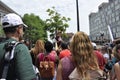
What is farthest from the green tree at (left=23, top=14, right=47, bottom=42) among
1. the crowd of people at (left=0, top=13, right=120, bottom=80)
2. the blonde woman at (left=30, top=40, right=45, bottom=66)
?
the crowd of people at (left=0, top=13, right=120, bottom=80)

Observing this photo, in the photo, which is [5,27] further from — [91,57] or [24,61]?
[91,57]

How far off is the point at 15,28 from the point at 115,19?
150393mm

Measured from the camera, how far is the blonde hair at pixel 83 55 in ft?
16.4

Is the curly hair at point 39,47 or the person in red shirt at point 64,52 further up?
the curly hair at point 39,47

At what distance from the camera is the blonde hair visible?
4995mm

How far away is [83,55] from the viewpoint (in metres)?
5.05

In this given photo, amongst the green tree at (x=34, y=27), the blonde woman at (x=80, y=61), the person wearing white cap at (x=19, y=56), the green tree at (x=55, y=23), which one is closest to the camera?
the person wearing white cap at (x=19, y=56)

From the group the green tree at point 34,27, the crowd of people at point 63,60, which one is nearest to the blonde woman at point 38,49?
the crowd of people at point 63,60

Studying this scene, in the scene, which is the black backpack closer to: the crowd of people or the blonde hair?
the crowd of people

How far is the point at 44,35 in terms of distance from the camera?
118 m

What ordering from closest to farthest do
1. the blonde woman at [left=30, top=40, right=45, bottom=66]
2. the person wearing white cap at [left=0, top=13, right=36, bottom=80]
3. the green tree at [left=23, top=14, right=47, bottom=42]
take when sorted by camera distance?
the person wearing white cap at [left=0, top=13, right=36, bottom=80], the blonde woman at [left=30, top=40, right=45, bottom=66], the green tree at [left=23, top=14, right=47, bottom=42]

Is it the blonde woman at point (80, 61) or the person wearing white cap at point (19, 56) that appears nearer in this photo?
A: the person wearing white cap at point (19, 56)

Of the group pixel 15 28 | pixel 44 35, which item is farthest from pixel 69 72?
pixel 44 35

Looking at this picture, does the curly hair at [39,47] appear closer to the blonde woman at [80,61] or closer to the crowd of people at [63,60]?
the crowd of people at [63,60]
